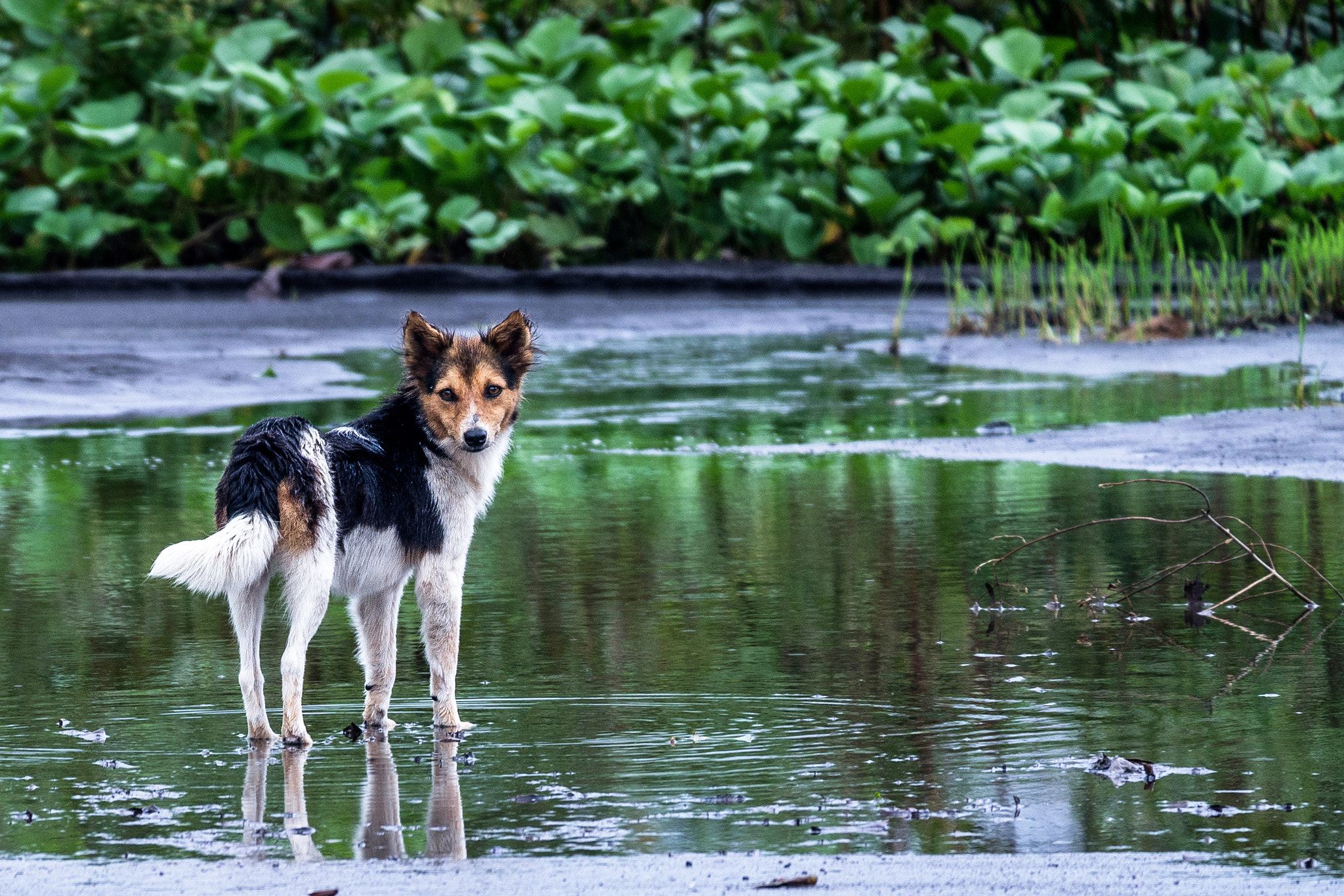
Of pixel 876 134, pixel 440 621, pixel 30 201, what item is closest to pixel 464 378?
pixel 440 621

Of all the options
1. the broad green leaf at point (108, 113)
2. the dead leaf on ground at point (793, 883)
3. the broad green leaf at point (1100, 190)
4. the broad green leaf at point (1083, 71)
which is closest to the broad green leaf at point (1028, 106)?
the broad green leaf at point (1100, 190)

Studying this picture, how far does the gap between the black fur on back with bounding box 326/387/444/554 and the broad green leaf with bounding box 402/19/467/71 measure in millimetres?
18392

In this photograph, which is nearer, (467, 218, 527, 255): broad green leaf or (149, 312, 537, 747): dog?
(149, 312, 537, 747): dog

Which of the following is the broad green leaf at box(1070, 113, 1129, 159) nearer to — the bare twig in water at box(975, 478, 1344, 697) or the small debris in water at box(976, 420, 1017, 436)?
the small debris in water at box(976, 420, 1017, 436)

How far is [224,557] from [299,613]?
270 millimetres

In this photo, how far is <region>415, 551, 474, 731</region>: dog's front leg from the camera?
5539 mm

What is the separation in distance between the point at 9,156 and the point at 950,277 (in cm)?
974

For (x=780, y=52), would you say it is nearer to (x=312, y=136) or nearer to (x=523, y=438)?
(x=312, y=136)

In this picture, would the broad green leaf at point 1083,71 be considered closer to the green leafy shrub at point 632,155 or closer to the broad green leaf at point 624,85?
the green leafy shrub at point 632,155

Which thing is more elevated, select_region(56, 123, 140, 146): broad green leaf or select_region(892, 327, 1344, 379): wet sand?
select_region(56, 123, 140, 146): broad green leaf

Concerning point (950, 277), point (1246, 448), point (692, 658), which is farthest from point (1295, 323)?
point (692, 658)

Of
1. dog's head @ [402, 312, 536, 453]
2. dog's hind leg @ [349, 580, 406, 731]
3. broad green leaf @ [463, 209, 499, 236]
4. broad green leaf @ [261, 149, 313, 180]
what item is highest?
broad green leaf @ [261, 149, 313, 180]

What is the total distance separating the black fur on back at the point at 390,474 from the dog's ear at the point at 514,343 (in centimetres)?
27

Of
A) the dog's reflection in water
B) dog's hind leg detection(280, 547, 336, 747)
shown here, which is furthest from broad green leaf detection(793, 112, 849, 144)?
the dog's reflection in water
